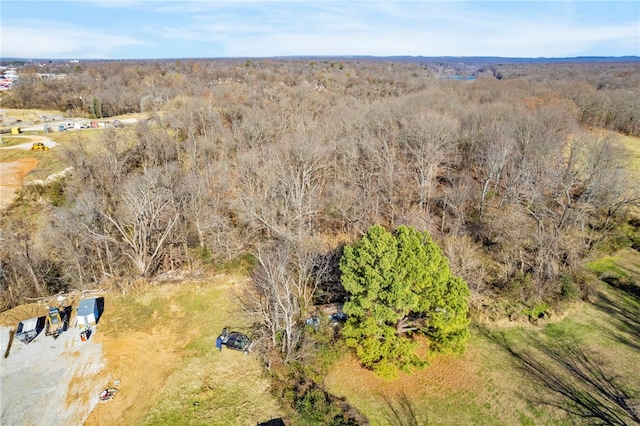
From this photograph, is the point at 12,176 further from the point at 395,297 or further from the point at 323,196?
the point at 395,297

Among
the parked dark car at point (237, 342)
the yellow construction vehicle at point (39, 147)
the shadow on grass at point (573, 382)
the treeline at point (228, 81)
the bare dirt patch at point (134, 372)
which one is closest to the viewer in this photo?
the bare dirt patch at point (134, 372)

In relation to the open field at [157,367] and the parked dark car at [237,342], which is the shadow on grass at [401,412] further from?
the parked dark car at [237,342]

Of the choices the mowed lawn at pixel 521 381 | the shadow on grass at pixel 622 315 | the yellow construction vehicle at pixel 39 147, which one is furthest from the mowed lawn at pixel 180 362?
the yellow construction vehicle at pixel 39 147

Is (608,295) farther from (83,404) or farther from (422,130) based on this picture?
(83,404)

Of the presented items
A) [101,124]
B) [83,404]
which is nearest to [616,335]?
[83,404]

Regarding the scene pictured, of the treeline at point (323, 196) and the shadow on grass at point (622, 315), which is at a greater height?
the treeline at point (323, 196)

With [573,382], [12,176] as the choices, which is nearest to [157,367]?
[573,382]

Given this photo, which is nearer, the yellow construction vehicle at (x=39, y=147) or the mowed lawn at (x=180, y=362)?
the mowed lawn at (x=180, y=362)
